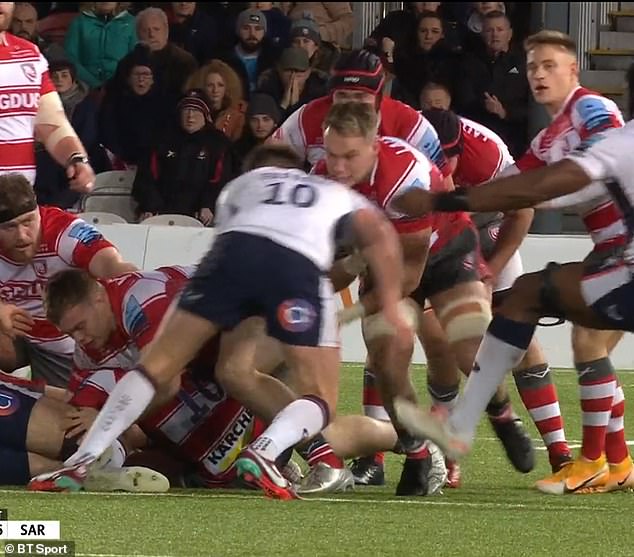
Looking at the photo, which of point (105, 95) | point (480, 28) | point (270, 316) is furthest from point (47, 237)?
point (480, 28)

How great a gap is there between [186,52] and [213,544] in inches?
389

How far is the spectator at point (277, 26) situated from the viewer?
16.5m

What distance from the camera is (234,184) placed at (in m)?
7.94

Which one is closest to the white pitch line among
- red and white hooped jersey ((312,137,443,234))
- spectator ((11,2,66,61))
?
red and white hooped jersey ((312,137,443,234))

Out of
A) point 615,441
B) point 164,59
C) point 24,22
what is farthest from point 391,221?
point 24,22

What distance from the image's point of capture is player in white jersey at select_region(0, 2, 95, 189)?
31.6 ft

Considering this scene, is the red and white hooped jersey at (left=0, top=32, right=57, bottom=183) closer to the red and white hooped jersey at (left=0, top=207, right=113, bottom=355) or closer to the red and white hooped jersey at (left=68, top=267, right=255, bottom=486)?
the red and white hooped jersey at (left=0, top=207, right=113, bottom=355)

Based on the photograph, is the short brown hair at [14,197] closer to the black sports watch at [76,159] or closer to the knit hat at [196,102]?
the black sports watch at [76,159]

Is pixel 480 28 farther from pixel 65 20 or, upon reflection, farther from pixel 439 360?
pixel 439 360

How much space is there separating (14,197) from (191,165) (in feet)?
21.2

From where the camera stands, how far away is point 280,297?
7.61m

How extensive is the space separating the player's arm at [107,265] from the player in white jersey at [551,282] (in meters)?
1.52

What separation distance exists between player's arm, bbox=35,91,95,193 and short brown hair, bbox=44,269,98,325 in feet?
4.62

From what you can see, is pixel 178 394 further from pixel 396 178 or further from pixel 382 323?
pixel 396 178
